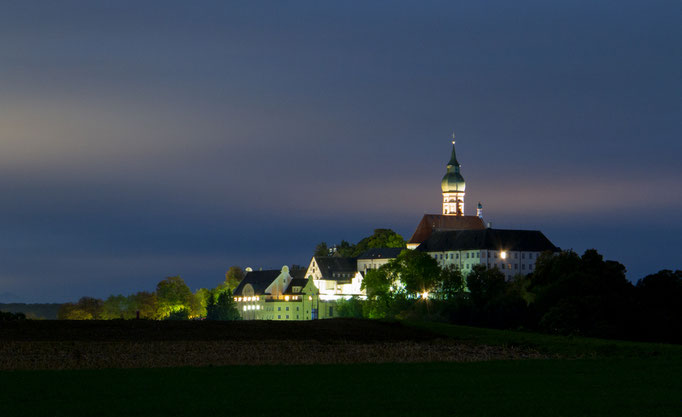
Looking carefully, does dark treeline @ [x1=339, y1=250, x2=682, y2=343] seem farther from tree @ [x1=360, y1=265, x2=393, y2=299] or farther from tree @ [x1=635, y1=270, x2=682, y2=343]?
tree @ [x1=360, y1=265, x2=393, y2=299]

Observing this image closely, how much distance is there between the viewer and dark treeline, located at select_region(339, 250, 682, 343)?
9875 centimetres

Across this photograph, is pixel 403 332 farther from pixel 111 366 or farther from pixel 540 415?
pixel 540 415

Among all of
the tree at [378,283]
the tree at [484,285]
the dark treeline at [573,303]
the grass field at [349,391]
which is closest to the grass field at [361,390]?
the grass field at [349,391]

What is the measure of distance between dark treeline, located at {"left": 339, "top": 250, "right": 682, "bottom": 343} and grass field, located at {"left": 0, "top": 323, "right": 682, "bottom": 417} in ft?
140

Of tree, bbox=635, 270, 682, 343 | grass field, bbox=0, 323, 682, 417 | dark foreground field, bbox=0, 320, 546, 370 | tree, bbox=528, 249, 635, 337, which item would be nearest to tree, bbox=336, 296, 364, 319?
tree, bbox=528, 249, 635, 337

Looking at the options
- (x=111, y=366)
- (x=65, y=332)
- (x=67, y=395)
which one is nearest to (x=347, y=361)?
(x=111, y=366)

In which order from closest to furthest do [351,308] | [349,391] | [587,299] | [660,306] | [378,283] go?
1. [349,391]
2. [587,299]
3. [660,306]
4. [378,283]
5. [351,308]

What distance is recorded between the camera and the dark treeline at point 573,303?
9875cm

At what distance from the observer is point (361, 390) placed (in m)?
39.6

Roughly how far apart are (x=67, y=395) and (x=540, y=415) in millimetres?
16102

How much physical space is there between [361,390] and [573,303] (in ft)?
212

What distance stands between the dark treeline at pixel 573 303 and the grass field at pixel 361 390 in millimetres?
42582

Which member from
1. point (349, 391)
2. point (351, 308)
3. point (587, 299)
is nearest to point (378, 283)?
point (351, 308)

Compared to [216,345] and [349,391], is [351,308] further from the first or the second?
[349,391]
